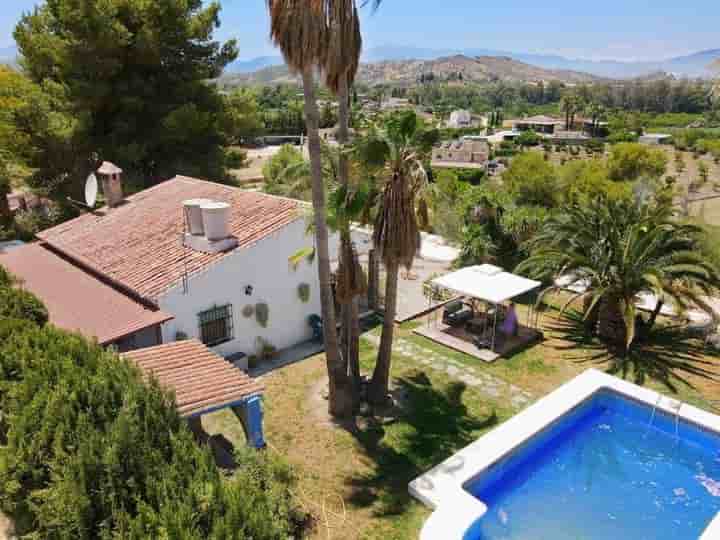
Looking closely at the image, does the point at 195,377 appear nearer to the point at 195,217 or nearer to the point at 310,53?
the point at 195,217

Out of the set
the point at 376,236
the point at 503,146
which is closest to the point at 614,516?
the point at 376,236

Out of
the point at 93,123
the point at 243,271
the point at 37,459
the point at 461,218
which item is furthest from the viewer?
the point at 93,123

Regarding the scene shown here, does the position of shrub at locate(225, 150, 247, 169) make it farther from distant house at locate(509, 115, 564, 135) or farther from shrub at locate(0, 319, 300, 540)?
distant house at locate(509, 115, 564, 135)

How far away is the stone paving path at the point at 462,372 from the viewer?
16.0 m

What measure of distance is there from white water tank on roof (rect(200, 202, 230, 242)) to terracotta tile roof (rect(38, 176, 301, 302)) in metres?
0.60

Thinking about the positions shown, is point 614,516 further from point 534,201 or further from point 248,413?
point 534,201

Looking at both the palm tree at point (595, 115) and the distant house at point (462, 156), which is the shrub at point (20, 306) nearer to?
the distant house at point (462, 156)

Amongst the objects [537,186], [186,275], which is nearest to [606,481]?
[186,275]

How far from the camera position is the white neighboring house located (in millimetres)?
15844

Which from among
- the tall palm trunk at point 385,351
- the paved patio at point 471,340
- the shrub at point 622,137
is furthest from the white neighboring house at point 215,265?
the shrub at point 622,137

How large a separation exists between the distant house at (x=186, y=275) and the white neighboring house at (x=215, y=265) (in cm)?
3

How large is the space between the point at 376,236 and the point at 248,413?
208 inches

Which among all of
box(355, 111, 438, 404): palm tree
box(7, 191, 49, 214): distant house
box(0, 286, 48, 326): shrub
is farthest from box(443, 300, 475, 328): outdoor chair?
box(7, 191, 49, 214): distant house

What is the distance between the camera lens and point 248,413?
479 inches
